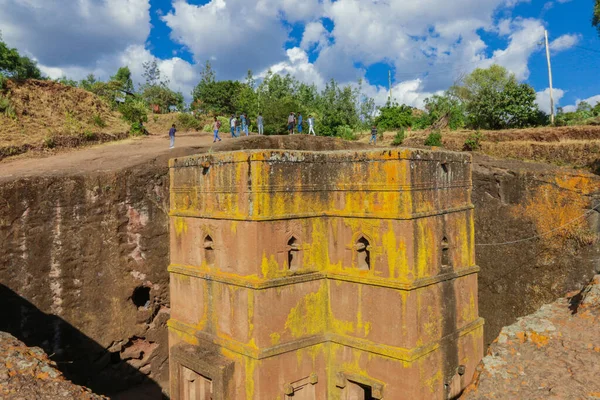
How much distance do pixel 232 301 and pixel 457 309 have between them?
4.08m

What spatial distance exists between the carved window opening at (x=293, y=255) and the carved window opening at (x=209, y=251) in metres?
1.51

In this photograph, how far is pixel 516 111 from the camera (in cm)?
2186

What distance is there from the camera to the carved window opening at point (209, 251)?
9125 mm

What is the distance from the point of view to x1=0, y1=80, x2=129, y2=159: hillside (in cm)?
1599

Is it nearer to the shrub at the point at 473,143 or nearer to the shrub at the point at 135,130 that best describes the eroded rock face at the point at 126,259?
the shrub at the point at 473,143

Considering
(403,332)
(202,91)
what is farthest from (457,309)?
(202,91)

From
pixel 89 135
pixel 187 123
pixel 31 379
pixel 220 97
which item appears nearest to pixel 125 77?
pixel 220 97

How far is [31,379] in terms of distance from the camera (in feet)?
15.3

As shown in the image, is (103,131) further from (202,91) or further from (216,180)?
(202,91)

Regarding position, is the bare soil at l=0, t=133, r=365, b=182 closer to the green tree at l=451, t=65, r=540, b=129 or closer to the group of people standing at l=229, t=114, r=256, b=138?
A: the group of people standing at l=229, t=114, r=256, b=138

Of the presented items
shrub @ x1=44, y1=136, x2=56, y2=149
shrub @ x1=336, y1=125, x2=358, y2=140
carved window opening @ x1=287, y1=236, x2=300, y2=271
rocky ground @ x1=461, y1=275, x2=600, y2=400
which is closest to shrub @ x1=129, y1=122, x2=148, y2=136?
shrub @ x1=44, y1=136, x2=56, y2=149

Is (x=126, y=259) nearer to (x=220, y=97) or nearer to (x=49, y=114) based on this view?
(x=49, y=114)

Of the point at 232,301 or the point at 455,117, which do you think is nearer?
the point at 232,301

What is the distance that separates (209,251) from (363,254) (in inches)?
115
